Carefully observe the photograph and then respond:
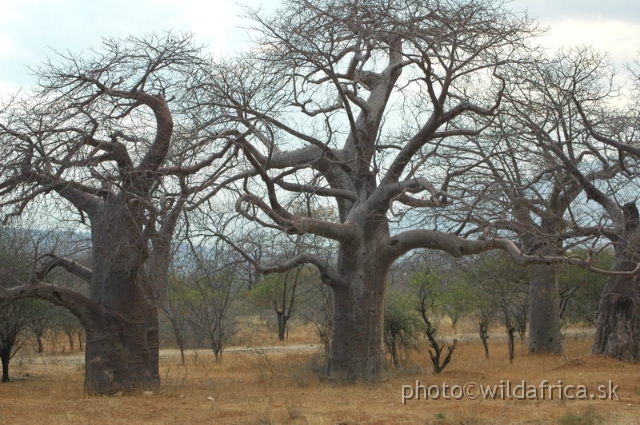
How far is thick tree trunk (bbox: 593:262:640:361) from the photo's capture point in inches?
552

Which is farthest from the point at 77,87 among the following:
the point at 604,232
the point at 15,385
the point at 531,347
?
the point at 531,347

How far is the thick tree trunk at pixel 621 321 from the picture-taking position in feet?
46.0

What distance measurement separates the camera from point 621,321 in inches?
558

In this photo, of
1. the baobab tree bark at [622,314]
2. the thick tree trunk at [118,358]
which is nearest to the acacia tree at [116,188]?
the thick tree trunk at [118,358]

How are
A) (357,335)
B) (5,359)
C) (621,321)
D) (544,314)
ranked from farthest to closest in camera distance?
(544,314), (5,359), (621,321), (357,335)

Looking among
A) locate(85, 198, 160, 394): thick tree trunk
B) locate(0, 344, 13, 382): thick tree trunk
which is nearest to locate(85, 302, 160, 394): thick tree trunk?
locate(85, 198, 160, 394): thick tree trunk

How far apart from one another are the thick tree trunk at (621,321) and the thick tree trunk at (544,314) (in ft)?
9.35

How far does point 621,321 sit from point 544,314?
3501 mm

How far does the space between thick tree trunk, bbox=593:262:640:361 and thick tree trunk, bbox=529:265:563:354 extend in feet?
9.35

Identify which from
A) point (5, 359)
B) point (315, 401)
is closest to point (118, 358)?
point (315, 401)

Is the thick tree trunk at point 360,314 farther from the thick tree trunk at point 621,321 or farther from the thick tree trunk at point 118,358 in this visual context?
the thick tree trunk at point 621,321

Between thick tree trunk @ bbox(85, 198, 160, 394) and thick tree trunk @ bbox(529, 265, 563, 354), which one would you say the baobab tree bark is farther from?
thick tree trunk @ bbox(85, 198, 160, 394)

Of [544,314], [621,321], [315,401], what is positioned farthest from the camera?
[544,314]

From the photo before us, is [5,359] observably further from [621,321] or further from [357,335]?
[621,321]
